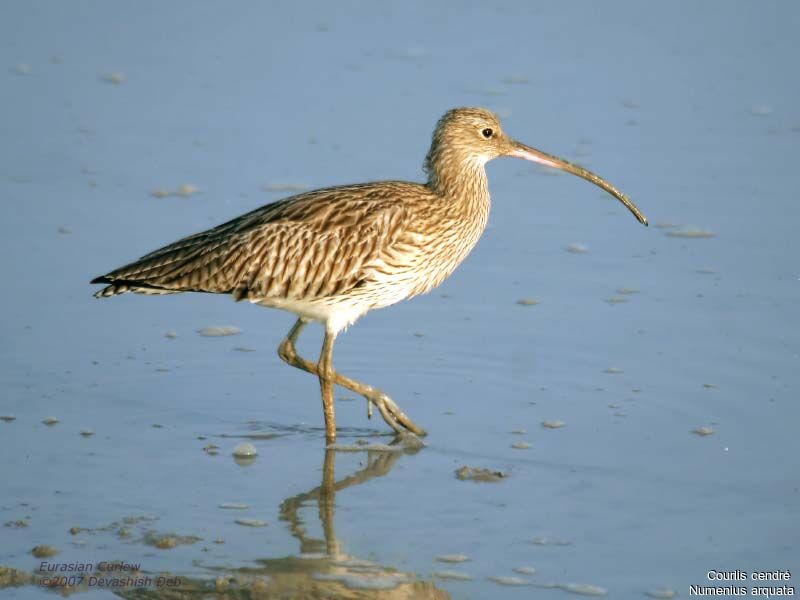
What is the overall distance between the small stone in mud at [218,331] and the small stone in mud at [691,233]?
3.35 meters

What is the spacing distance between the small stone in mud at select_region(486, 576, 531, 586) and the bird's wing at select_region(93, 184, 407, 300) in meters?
2.57

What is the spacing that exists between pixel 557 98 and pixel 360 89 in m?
1.72

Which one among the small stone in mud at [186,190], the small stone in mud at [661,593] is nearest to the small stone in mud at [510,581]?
the small stone in mud at [661,593]

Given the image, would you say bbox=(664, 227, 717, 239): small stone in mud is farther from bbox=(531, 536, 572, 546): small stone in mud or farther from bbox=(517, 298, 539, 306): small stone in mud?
bbox=(531, 536, 572, 546): small stone in mud

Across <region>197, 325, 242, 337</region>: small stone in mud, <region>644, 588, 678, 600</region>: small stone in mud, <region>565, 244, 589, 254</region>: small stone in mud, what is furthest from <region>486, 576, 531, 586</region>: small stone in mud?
<region>565, 244, 589, 254</region>: small stone in mud

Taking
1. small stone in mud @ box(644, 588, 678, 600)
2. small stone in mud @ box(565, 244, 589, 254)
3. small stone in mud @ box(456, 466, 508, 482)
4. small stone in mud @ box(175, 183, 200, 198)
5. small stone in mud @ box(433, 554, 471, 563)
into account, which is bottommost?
small stone in mud @ box(433, 554, 471, 563)

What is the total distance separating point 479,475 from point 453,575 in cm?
121

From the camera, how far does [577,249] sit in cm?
1172

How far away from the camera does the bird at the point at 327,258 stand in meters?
9.56

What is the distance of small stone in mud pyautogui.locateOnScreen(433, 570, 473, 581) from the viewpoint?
294 inches

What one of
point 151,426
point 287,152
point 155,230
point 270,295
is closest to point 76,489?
point 151,426

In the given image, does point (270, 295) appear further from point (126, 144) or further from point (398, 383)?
point (126, 144)

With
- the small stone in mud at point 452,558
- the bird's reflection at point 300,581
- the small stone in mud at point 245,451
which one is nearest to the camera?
the bird's reflection at point 300,581

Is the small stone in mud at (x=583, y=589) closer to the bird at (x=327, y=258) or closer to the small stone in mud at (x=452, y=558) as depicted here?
the small stone in mud at (x=452, y=558)
